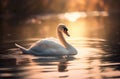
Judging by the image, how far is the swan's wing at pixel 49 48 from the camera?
1875 centimetres

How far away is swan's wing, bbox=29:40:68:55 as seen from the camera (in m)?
18.8

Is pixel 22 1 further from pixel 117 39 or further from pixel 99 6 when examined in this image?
pixel 117 39

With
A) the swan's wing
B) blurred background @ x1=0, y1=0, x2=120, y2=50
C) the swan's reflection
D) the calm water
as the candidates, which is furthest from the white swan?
blurred background @ x1=0, y1=0, x2=120, y2=50

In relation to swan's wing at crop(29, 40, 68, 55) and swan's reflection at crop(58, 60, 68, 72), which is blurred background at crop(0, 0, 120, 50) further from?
swan's reflection at crop(58, 60, 68, 72)

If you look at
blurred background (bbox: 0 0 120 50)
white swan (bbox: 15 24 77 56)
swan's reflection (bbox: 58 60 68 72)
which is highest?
blurred background (bbox: 0 0 120 50)

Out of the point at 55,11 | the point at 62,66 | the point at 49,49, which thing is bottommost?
the point at 62,66

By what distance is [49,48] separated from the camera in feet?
62.1

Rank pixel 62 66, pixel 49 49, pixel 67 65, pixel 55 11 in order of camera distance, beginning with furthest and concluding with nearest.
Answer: pixel 55 11 → pixel 49 49 → pixel 67 65 → pixel 62 66

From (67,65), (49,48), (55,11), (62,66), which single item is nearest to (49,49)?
(49,48)

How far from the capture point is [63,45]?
794 inches

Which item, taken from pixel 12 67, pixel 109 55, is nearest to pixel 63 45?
pixel 109 55

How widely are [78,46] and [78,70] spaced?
258 inches

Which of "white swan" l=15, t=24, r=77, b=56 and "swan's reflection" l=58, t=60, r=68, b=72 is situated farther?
"white swan" l=15, t=24, r=77, b=56

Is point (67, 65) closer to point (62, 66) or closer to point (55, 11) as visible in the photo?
point (62, 66)
